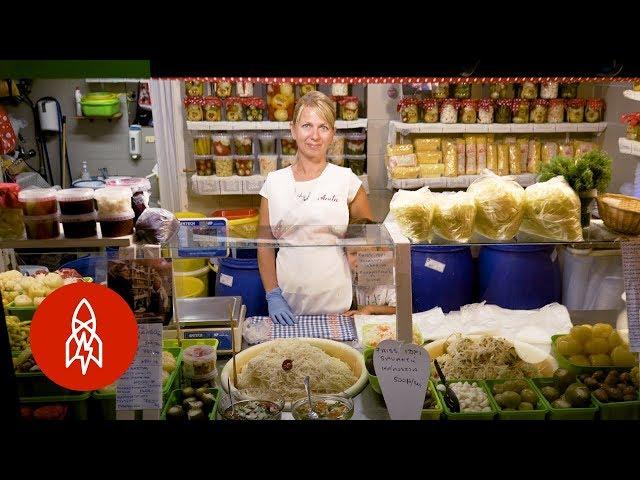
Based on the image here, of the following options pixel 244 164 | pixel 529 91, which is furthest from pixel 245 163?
pixel 529 91

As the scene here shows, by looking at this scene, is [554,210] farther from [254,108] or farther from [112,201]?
[254,108]

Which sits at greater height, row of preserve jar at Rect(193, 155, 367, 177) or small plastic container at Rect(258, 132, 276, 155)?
small plastic container at Rect(258, 132, 276, 155)

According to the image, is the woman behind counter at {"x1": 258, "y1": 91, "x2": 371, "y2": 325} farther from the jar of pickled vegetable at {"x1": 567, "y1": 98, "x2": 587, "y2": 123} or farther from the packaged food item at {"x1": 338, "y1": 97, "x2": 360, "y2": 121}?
the jar of pickled vegetable at {"x1": 567, "y1": 98, "x2": 587, "y2": 123}

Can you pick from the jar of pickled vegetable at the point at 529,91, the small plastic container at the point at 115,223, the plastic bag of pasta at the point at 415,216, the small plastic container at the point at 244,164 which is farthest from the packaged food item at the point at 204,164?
the plastic bag of pasta at the point at 415,216

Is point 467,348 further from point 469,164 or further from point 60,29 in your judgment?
point 469,164

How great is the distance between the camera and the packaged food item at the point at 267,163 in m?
5.27

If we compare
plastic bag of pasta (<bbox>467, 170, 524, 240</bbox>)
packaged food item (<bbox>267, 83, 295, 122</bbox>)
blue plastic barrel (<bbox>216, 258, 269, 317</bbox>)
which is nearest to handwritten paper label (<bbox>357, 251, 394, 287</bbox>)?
plastic bag of pasta (<bbox>467, 170, 524, 240</bbox>)

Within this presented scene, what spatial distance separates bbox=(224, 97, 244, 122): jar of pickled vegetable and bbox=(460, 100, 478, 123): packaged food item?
1.96 metres

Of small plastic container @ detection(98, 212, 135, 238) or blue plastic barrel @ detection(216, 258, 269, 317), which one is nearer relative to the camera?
small plastic container @ detection(98, 212, 135, 238)

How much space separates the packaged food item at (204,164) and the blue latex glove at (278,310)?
2.16 meters

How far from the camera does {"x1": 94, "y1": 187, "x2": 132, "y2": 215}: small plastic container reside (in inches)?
76.6

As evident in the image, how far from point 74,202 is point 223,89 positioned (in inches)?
130

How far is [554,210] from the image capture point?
2.06 meters

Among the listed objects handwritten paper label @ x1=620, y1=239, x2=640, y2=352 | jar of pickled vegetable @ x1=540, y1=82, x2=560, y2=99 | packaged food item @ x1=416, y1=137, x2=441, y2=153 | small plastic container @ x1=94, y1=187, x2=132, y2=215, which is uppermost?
jar of pickled vegetable @ x1=540, y1=82, x2=560, y2=99
